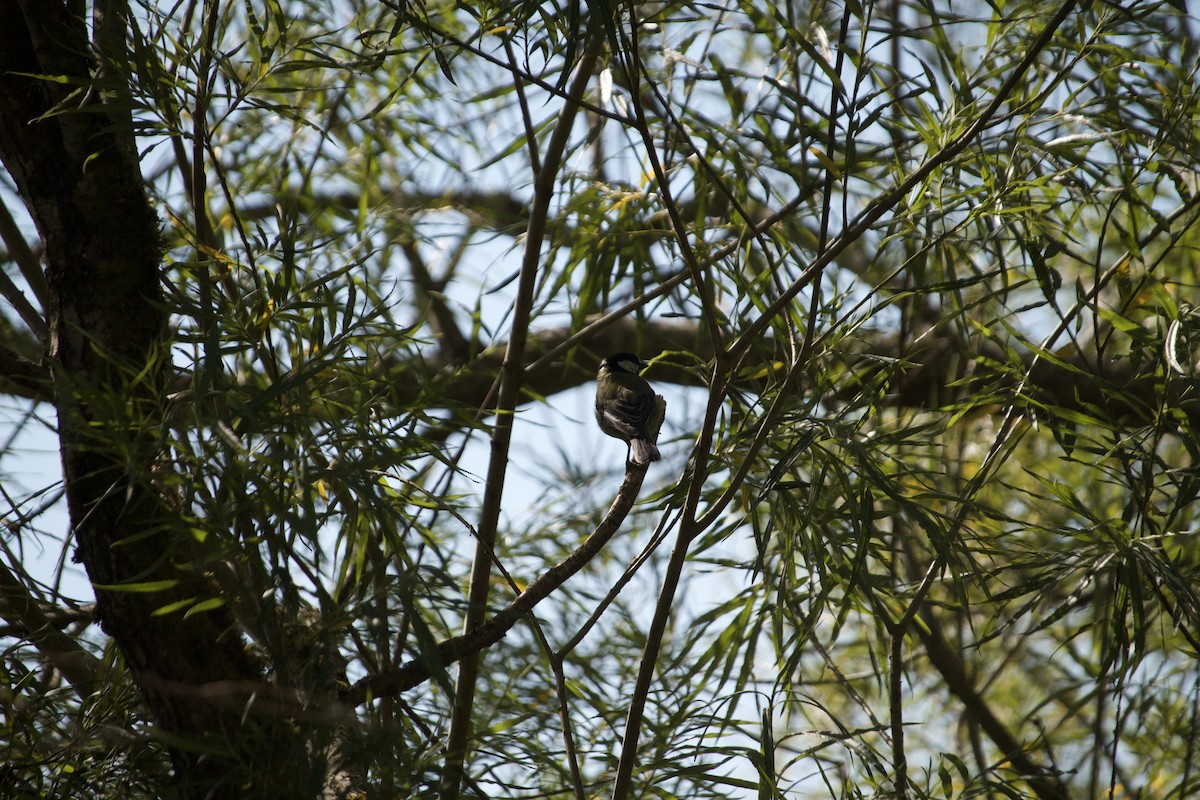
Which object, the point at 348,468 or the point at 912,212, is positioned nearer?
the point at 348,468

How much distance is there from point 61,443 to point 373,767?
0.59 meters

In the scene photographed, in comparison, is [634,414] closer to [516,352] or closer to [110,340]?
[516,352]

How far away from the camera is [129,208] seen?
1384 mm

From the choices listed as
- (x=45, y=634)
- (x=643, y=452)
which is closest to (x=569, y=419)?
(x=643, y=452)

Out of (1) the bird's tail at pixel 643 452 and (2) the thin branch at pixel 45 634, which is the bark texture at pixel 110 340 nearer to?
(2) the thin branch at pixel 45 634

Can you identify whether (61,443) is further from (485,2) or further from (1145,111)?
(1145,111)

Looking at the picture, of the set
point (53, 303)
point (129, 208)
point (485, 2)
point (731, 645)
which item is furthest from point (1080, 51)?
point (53, 303)

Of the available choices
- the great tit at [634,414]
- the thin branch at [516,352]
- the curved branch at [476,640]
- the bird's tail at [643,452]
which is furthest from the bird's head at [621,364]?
the curved branch at [476,640]

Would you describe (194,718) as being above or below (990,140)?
below

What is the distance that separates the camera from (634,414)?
6.24ft

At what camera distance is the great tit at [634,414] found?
1767 mm

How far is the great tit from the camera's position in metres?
1.77

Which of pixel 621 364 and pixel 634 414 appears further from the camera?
pixel 621 364

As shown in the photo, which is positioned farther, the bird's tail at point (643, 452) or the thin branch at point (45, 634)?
the bird's tail at point (643, 452)
